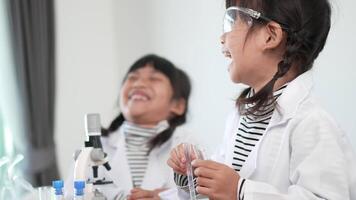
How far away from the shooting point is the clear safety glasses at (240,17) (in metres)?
1.08

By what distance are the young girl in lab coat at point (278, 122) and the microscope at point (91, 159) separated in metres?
0.20

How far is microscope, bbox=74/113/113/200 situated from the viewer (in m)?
1.07

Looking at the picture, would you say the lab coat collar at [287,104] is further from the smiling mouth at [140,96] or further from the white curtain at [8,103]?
the white curtain at [8,103]

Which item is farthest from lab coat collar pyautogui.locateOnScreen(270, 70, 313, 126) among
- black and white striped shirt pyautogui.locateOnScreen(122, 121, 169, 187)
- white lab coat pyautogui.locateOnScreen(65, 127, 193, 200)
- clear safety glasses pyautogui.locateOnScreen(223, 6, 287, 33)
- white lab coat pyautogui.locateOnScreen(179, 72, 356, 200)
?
black and white striped shirt pyautogui.locateOnScreen(122, 121, 169, 187)

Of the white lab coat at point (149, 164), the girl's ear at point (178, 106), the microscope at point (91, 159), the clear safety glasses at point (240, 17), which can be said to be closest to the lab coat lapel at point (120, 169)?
the white lab coat at point (149, 164)

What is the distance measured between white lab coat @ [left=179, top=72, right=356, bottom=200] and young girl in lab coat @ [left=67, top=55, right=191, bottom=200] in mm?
680

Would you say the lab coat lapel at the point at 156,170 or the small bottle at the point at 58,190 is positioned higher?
the small bottle at the point at 58,190

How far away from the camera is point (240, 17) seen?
1.11 meters

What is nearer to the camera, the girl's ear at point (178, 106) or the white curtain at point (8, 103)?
the girl's ear at point (178, 106)

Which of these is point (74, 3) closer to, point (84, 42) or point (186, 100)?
point (84, 42)

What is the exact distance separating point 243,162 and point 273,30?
0.34 metres

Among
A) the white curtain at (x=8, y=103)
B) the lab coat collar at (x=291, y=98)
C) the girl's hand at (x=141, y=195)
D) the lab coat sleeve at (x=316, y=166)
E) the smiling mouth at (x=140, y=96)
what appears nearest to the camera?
the lab coat sleeve at (x=316, y=166)

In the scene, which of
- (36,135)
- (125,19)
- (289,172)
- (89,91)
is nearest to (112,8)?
(125,19)

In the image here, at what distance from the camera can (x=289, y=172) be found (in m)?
1.00
